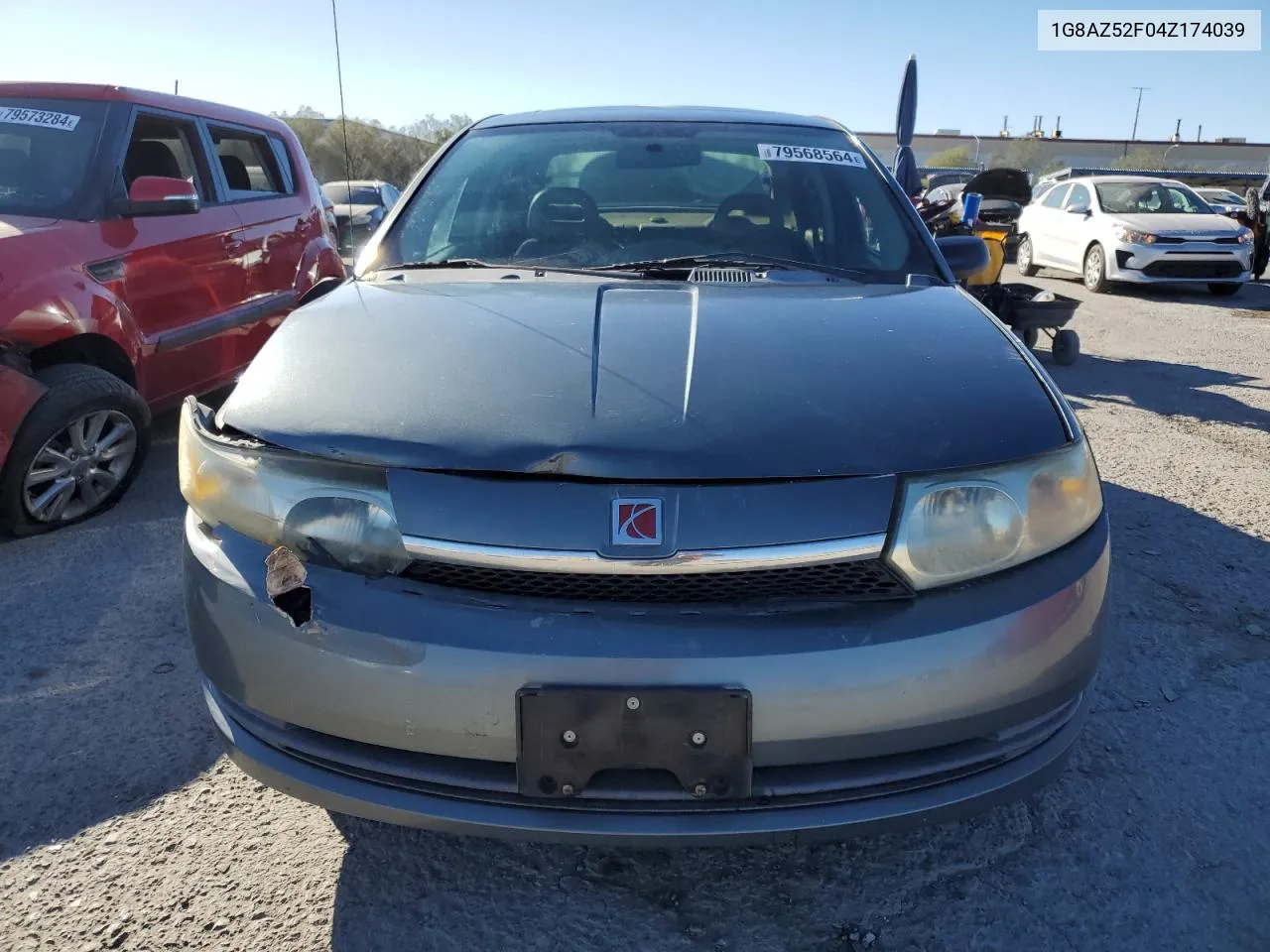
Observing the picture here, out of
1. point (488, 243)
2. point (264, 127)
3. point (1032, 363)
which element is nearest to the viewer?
point (1032, 363)

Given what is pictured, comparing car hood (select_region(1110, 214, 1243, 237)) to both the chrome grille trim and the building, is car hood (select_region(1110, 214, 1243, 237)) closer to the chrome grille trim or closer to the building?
the chrome grille trim

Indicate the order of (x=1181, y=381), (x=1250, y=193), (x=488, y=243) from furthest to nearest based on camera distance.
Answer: (x=1250, y=193), (x=1181, y=381), (x=488, y=243)

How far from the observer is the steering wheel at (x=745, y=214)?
2.60 metres

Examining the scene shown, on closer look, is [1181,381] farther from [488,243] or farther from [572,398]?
[572,398]

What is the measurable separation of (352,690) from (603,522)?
47 centimetres

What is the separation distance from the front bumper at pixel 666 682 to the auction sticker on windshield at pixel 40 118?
3495mm

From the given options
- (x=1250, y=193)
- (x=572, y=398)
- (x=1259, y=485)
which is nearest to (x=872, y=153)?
(x=572, y=398)

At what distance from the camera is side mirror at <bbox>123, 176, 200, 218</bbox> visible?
12.4 feet

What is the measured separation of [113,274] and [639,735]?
3378 mm

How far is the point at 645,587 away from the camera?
1419 millimetres

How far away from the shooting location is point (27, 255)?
3.33m

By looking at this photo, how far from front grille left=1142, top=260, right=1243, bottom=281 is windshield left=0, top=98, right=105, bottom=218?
1081 centimetres

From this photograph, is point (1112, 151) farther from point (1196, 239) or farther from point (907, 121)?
point (907, 121)

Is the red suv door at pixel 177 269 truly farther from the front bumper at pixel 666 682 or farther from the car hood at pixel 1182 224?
the car hood at pixel 1182 224
